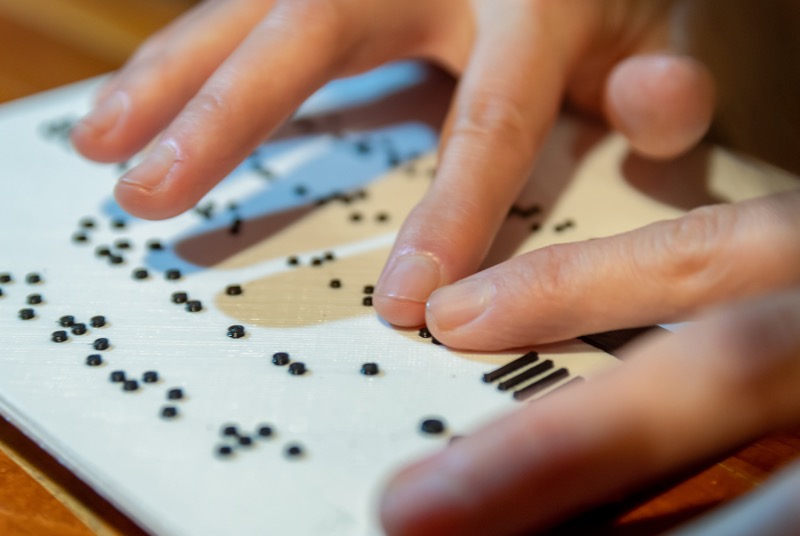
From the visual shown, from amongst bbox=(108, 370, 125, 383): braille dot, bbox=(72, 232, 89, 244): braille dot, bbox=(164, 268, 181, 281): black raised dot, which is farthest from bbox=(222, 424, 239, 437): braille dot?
bbox=(72, 232, 89, 244): braille dot

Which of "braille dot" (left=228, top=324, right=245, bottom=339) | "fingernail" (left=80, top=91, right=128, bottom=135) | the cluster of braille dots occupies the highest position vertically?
"fingernail" (left=80, top=91, right=128, bottom=135)

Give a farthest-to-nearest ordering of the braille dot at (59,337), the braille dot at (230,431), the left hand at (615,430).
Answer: the braille dot at (59,337)
the braille dot at (230,431)
the left hand at (615,430)

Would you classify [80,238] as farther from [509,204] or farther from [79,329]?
[509,204]

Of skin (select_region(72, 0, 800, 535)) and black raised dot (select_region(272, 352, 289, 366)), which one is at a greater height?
skin (select_region(72, 0, 800, 535))

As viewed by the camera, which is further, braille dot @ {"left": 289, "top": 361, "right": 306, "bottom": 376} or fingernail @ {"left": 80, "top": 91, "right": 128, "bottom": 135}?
fingernail @ {"left": 80, "top": 91, "right": 128, "bottom": 135}

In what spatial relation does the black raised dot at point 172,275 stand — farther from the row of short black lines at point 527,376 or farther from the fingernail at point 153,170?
the row of short black lines at point 527,376

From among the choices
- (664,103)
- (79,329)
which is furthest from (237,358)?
(664,103)

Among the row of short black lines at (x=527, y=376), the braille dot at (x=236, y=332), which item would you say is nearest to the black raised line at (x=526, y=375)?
the row of short black lines at (x=527, y=376)

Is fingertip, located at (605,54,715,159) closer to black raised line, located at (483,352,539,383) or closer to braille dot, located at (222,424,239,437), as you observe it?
black raised line, located at (483,352,539,383)
